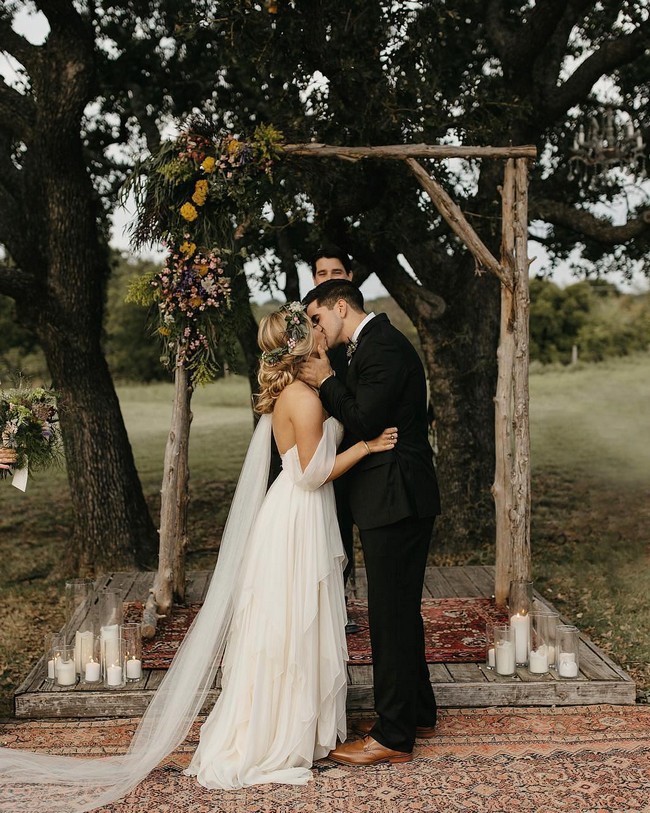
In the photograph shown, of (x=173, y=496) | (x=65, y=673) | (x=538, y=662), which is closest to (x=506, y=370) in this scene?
(x=538, y=662)

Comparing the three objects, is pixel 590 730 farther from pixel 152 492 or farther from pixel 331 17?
pixel 152 492

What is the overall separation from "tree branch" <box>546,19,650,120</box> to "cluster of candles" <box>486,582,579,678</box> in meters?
4.84

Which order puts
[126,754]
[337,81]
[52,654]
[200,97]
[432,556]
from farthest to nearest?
[200,97], [432,556], [337,81], [52,654], [126,754]

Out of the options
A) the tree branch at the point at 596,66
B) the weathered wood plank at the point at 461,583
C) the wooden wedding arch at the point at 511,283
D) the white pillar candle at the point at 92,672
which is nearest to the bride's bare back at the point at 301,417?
the white pillar candle at the point at 92,672

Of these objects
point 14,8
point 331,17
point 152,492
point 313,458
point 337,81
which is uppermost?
point 14,8

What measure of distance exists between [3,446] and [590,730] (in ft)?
9.97

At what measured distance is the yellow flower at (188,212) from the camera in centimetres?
570

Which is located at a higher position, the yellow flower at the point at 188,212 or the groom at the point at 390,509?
the yellow flower at the point at 188,212

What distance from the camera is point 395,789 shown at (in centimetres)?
387

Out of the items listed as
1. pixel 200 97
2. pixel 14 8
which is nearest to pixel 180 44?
pixel 200 97

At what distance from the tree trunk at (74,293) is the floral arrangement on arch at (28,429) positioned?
352cm

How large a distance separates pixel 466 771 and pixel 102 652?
6.62 feet

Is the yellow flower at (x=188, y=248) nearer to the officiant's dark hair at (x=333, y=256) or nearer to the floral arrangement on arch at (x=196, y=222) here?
the floral arrangement on arch at (x=196, y=222)


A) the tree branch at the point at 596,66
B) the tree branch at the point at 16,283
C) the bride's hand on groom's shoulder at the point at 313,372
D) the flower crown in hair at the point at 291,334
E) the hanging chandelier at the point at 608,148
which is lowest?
the bride's hand on groom's shoulder at the point at 313,372
